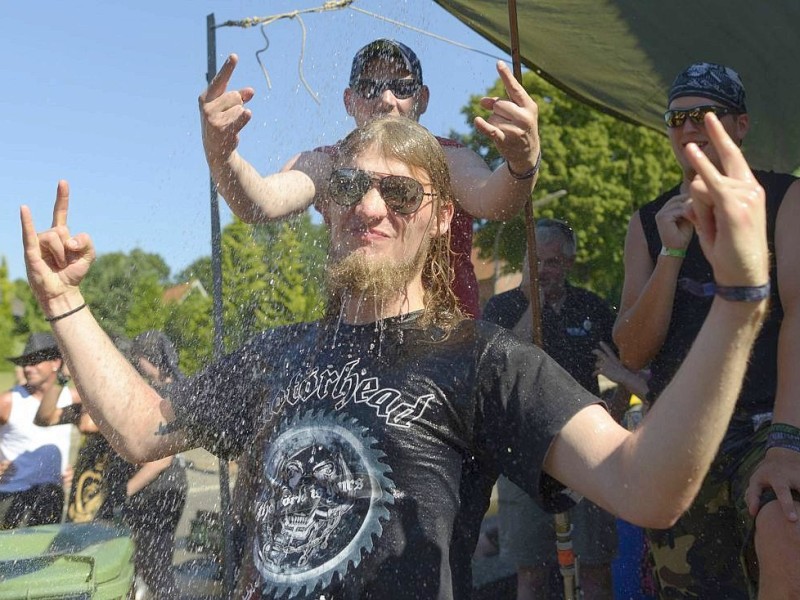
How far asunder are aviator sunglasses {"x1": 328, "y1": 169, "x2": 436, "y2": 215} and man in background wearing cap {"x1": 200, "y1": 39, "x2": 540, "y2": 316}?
0.21 m

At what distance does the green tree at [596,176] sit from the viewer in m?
21.3

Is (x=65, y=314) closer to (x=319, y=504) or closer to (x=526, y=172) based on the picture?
(x=319, y=504)

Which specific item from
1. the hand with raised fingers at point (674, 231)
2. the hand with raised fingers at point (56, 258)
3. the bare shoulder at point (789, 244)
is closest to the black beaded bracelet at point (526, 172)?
the hand with raised fingers at point (674, 231)

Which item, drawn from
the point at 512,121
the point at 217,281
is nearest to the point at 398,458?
the point at 512,121

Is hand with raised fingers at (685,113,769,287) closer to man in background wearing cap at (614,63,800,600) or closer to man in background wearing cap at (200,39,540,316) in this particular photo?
man in background wearing cap at (200,39,540,316)

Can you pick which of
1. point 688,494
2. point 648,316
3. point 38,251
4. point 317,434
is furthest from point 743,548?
point 38,251

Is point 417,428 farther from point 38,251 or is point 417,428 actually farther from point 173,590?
point 173,590

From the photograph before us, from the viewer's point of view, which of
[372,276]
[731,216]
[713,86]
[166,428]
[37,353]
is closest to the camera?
[731,216]

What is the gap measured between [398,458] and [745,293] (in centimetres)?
71

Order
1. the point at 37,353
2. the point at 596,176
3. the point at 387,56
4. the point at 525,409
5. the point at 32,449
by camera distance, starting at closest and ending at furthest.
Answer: the point at 525,409 → the point at 387,56 → the point at 32,449 → the point at 37,353 → the point at 596,176

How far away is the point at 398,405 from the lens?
1.65 m

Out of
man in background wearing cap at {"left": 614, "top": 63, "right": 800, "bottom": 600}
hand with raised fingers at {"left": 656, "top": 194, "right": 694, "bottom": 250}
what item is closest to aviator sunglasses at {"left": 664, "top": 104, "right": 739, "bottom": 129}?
man in background wearing cap at {"left": 614, "top": 63, "right": 800, "bottom": 600}

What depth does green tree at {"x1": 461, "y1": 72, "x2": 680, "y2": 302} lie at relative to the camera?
2127 centimetres

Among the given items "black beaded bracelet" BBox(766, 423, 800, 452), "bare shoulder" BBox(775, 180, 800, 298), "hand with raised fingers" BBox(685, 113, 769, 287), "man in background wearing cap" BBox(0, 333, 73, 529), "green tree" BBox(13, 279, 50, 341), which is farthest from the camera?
"green tree" BBox(13, 279, 50, 341)
